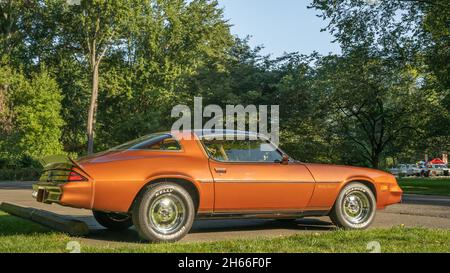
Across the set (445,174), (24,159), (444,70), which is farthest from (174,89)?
(445,174)

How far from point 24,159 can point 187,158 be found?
3280 cm

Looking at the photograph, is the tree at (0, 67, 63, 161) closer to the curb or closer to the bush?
the bush

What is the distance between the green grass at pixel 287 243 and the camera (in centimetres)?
595

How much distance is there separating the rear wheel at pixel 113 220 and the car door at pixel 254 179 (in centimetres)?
163

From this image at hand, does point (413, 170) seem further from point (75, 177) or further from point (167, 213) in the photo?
point (75, 177)

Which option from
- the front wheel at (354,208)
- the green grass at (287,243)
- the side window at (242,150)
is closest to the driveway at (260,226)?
the front wheel at (354,208)

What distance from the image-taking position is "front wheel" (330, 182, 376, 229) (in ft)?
26.1

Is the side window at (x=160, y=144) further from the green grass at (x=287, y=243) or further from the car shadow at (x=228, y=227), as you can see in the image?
the green grass at (x=287, y=243)

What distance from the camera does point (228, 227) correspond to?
8.59 metres

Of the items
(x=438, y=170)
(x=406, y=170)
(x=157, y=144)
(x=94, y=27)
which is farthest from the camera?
(x=438, y=170)

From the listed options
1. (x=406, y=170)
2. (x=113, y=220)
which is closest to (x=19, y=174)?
(x=113, y=220)

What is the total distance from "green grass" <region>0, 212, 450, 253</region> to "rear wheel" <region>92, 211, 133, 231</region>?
79cm

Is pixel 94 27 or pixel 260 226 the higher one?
pixel 94 27

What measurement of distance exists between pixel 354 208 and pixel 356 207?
32 mm
